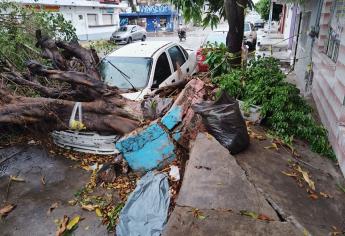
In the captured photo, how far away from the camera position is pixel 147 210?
344 cm

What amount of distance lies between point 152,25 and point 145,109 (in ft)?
122

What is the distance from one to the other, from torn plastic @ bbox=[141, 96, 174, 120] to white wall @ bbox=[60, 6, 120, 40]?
73.0 ft

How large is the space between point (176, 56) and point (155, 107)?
3178mm

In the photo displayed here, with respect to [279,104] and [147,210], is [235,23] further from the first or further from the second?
[147,210]

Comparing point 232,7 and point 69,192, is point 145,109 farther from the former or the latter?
point 232,7

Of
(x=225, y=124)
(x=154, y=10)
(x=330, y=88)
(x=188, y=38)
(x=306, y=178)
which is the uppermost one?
(x=154, y=10)

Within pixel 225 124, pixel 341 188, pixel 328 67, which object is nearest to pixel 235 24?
pixel 328 67

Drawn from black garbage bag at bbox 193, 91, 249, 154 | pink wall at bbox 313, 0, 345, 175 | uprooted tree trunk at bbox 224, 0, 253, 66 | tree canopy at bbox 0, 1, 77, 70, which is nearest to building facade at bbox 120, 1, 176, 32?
tree canopy at bbox 0, 1, 77, 70

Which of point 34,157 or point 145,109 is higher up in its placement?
point 145,109

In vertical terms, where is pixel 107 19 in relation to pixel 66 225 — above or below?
above

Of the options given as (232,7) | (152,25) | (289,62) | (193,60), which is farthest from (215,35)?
(152,25)

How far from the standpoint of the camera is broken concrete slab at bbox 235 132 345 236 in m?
2.98

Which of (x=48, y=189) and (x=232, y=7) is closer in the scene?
(x=48, y=189)

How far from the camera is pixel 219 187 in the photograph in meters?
3.06
